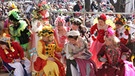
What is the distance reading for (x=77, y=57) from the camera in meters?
5.07

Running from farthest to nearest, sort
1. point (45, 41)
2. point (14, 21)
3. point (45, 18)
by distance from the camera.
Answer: point (45, 18)
point (14, 21)
point (45, 41)

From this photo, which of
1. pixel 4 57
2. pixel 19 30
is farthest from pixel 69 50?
pixel 19 30

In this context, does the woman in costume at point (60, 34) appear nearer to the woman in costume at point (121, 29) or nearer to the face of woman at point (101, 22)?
the face of woman at point (101, 22)

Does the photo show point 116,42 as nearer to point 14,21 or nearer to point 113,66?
point 113,66

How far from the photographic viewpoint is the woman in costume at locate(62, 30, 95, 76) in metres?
5.06

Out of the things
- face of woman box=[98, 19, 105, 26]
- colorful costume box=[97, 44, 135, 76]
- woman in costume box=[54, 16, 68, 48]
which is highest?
face of woman box=[98, 19, 105, 26]

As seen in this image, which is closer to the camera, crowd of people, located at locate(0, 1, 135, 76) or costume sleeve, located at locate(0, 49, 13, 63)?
crowd of people, located at locate(0, 1, 135, 76)

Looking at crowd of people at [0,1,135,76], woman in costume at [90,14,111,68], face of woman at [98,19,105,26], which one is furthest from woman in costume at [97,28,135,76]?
face of woman at [98,19,105,26]

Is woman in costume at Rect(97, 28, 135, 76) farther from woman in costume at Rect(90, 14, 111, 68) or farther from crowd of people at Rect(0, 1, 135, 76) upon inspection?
woman in costume at Rect(90, 14, 111, 68)

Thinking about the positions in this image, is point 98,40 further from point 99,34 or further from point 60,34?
point 60,34

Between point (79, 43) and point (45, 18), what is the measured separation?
2.89 metres

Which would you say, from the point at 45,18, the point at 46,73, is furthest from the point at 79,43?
the point at 45,18

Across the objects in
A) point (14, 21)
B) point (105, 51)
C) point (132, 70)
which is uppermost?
point (14, 21)

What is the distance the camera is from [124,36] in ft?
21.9
